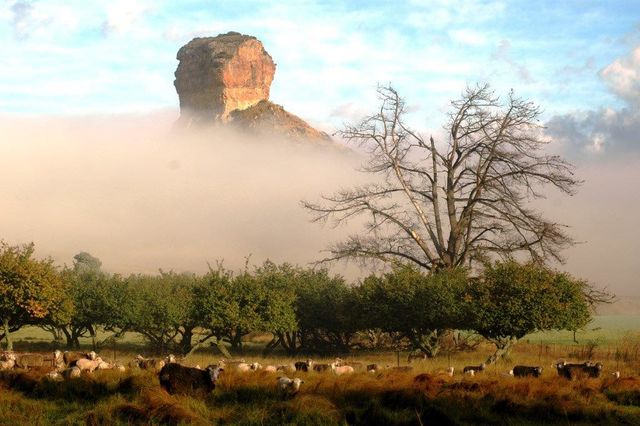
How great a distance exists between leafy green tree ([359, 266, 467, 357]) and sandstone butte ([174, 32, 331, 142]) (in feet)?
437

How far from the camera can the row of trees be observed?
38.7 m

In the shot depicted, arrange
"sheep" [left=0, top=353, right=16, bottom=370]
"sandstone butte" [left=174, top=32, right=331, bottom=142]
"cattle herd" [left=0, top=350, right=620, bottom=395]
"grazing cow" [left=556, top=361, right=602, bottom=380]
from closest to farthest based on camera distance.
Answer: "cattle herd" [left=0, top=350, right=620, bottom=395] → "grazing cow" [left=556, top=361, right=602, bottom=380] → "sheep" [left=0, top=353, right=16, bottom=370] → "sandstone butte" [left=174, top=32, right=331, bottom=142]

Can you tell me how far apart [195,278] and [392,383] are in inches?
1344

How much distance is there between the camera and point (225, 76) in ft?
609

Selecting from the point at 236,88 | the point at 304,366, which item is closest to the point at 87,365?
the point at 304,366

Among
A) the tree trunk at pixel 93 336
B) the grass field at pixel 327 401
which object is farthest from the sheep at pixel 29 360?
the tree trunk at pixel 93 336

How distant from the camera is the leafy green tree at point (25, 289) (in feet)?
145

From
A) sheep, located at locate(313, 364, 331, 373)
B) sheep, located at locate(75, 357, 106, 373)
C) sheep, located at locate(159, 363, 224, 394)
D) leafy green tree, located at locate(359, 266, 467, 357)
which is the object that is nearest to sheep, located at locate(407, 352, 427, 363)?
leafy green tree, located at locate(359, 266, 467, 357)

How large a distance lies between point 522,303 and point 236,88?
158782mm

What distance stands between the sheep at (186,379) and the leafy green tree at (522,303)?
19951 mm

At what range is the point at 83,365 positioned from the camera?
90.6 ft

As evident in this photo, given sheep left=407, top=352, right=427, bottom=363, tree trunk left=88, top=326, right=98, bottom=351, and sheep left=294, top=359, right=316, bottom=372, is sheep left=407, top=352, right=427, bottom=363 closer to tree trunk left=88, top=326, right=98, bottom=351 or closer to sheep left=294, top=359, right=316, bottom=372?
sheep left=294, top=359, right=316, bottom=372

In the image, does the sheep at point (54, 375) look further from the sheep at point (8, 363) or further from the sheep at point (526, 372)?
the sheep at point (526, 372)

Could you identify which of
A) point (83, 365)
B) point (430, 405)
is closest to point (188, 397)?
point (430, 405)
